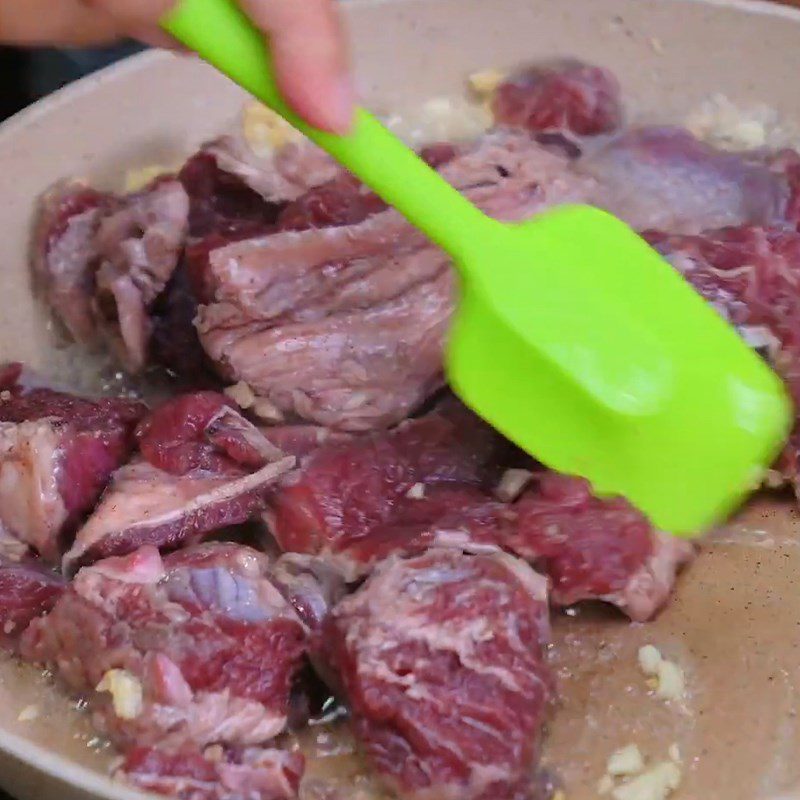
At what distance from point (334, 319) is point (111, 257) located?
0.44 meters

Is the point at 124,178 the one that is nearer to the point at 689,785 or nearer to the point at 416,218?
the point at 416,218

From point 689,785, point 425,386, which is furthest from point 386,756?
point 425,386

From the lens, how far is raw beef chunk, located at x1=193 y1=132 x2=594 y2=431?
162 centimetres

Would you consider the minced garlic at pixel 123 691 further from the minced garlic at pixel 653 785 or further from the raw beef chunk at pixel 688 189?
the raw beef chunk at pixel 688 189

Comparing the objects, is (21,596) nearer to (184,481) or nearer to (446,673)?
(184,481)

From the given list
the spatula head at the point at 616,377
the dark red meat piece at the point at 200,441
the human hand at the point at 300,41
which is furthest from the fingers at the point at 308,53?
the dark red meat piece at the point at 200,441

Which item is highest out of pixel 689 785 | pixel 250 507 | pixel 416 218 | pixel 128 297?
pixel 416 218

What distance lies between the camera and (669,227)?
1862mm

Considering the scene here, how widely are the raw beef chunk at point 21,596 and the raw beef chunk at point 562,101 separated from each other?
49.0 inches

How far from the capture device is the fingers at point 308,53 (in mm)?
1187

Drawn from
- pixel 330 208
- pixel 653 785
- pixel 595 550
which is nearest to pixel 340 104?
pixel 330 208

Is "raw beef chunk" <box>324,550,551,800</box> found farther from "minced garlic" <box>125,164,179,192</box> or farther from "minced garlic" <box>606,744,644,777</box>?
"minced garlic" <box>125,164,179,192</box>

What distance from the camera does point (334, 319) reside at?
1.65 meters

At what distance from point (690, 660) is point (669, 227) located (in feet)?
2.61
